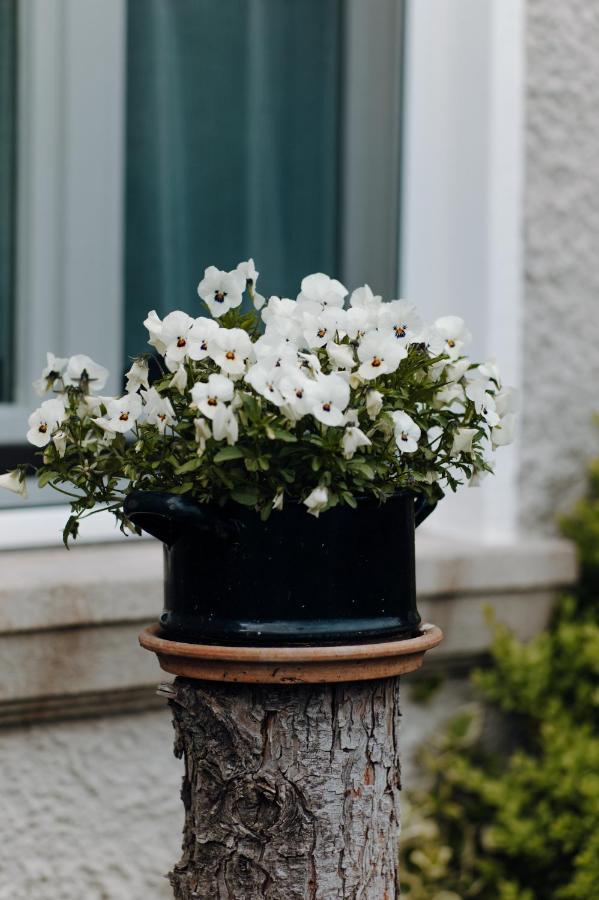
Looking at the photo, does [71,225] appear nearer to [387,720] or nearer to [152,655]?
[152,655]

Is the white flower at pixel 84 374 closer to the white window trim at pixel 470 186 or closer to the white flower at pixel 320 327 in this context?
the white flower at pixel 320 327

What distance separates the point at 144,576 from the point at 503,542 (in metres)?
1.01

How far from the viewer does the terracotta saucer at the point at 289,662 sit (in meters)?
1.40

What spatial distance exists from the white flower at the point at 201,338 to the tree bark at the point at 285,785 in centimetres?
44

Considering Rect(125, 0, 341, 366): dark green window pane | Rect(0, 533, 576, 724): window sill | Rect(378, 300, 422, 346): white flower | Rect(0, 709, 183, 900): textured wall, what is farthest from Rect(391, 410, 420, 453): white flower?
Rect(125, 0, 341, 366): dark green window pane

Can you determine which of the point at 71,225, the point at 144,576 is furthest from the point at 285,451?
the point at 71,225

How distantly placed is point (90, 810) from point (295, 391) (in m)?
1.42

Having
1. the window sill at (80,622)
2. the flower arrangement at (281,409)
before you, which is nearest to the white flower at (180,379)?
the flower arrangement at (281,409)

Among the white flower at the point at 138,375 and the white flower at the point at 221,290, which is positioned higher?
the white flower at the point at 221,290

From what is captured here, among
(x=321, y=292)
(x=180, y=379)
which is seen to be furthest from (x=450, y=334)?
(x=180, y=379)

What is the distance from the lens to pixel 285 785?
145 centimetres

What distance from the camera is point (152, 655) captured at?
7.69ft

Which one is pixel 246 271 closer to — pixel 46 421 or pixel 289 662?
pixel 46 421

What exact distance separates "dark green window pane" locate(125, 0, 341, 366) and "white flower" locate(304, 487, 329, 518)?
1.47 metres
